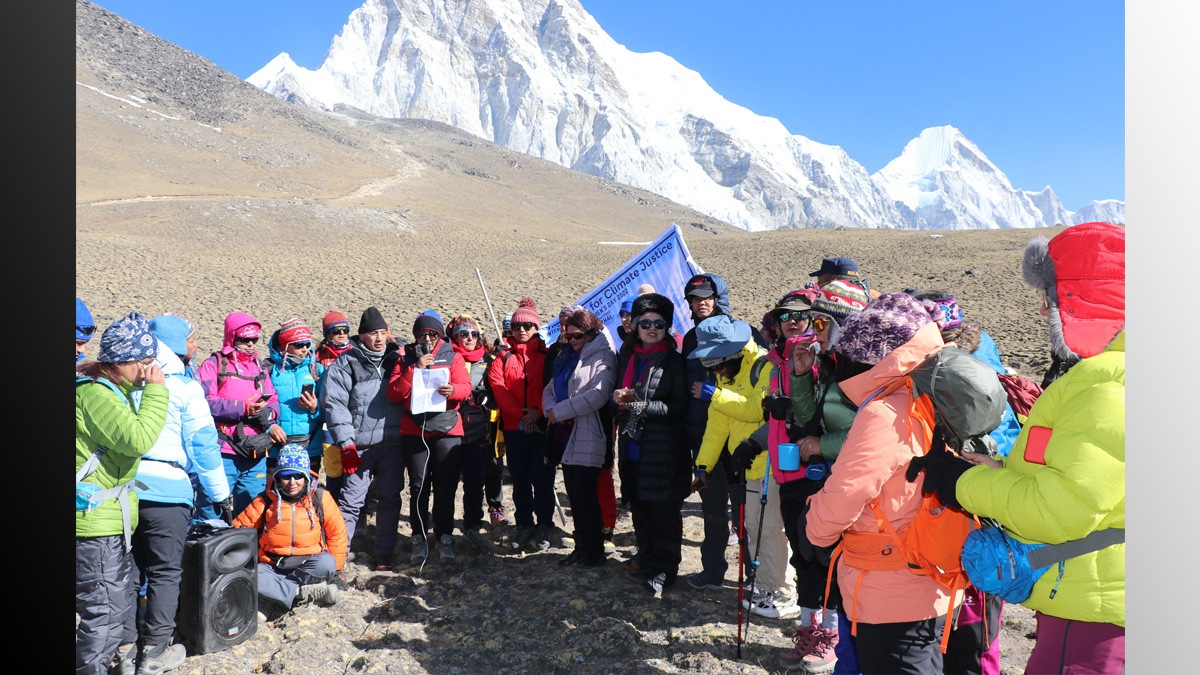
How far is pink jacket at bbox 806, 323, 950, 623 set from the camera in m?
2.21

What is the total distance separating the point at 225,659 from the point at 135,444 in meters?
1.47

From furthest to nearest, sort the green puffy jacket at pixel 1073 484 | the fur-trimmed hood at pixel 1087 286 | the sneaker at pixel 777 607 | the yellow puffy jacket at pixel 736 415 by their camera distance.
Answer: the sneaker at pixel 777 607, the yellow puffy jacket at pixel 736 415, the fur-trimmed hood at pixel 1087 286, the green puffy jacket at pixel 1073 484

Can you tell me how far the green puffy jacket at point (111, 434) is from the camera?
312 centimetres

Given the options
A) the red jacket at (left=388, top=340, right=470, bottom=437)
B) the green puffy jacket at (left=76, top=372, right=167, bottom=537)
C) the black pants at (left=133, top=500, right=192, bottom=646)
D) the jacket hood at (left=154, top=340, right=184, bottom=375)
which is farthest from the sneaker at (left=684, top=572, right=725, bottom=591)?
the jacket hood at (left=154, top=340, right=184, bottom=375)

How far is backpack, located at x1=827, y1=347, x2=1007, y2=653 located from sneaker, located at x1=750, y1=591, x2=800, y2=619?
2155 millimetres

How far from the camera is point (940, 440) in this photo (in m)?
2.27

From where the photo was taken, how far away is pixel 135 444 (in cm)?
317

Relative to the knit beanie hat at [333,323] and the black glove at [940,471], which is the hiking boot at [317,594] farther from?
the black glove at [940,471]


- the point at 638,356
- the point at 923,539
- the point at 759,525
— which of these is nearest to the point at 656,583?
the point at 759,525

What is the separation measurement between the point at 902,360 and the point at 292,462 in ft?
12.9

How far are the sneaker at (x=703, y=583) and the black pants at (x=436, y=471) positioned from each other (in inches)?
77.6

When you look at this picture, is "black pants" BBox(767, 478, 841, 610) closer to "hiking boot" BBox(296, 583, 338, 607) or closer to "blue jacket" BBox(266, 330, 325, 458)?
"hiking boot" BBox(296, 583, 338, 607)

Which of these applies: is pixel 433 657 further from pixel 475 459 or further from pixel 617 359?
pixel 617 359

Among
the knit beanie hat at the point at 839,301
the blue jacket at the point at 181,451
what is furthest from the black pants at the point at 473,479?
the knit beanie hat at the point at 839,301
